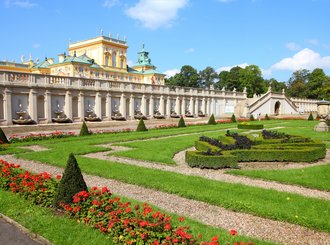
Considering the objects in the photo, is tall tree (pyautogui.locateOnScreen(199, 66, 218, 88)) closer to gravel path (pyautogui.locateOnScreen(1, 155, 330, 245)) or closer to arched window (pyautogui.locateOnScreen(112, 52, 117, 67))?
arched window (pyautogui.locateOnScreen(112, 52, 117, 67))

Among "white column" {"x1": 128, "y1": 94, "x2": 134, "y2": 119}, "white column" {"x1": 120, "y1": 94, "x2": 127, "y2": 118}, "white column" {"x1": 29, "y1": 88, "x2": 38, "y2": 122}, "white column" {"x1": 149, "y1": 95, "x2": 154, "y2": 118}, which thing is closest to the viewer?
"white column" {"x1": 29, "y1": 88, "x2": 38, "y2": 122}

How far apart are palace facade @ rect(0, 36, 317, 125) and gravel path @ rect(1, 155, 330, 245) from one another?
21.1 metres

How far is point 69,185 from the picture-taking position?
7180 mm

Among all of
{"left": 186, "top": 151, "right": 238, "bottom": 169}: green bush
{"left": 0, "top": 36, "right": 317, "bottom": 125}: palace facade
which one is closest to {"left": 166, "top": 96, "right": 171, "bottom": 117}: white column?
{"left": 0, "top": 36, "right": 317, "bottom": 125}: palace facade

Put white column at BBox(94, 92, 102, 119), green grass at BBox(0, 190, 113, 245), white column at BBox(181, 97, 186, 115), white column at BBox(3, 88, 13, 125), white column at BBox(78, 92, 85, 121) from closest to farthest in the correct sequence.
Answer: green grass at BBox(0, 190, 113, 245) → white column at BBox(3, 88, 13, 125) → white column at BBox(78, 92, 85, 121) → white column at BBox(94, 92, 102, 119) → white column at BBox(181, 97, 186, 115)

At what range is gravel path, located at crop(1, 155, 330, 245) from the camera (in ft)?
19.8

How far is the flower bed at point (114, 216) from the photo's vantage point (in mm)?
5156

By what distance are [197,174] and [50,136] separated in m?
13.4

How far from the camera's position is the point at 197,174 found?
11.4m

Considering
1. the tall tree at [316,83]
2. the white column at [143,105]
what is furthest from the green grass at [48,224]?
the tall tree at [316,83]

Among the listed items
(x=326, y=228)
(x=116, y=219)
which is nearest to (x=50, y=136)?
(x=116, y=219)

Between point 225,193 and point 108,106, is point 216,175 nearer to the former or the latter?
point 225,193

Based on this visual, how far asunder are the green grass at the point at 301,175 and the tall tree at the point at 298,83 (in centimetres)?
9062

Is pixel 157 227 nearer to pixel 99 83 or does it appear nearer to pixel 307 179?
pixel 307 179
